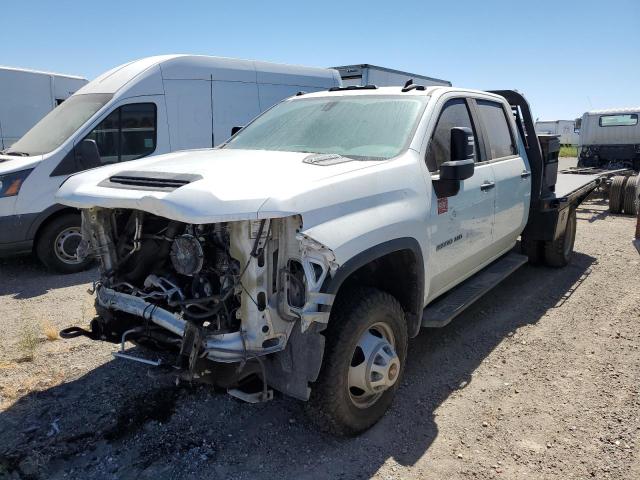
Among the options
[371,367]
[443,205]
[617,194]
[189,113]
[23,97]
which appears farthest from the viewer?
[23,97]

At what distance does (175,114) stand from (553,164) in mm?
5272

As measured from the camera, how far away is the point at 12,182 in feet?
20.2

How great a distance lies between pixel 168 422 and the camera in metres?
3.39

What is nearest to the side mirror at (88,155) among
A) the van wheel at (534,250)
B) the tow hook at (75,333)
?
the tow hook at (75,333)

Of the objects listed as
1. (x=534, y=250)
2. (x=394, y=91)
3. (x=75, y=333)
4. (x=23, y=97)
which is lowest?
(x=534, y=250)

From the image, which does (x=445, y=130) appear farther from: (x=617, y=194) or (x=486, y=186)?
(x=617, y=194)

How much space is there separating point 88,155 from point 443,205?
14.9 feet

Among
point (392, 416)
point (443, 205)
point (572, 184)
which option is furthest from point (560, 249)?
point (392, 416)

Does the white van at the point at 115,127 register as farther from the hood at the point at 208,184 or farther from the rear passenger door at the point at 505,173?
the rear passenger door at the point at 505,173

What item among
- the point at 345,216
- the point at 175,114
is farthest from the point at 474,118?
the point at 175,114

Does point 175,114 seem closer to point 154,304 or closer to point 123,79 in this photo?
point 123,79

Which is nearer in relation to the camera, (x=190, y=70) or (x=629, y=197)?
(x=190, y=70)

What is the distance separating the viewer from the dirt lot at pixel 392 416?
2990mm

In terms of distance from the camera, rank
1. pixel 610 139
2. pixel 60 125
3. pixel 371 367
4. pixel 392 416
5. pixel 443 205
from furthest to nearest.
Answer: pixel 610 139 < pixel 60 125 < pixel 443 205 < pixel 392 416 < pixel 371 367
